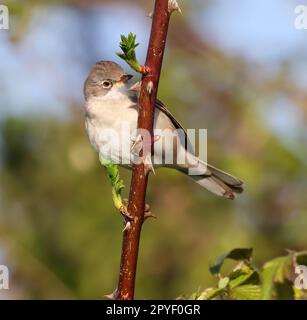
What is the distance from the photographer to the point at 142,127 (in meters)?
2.06

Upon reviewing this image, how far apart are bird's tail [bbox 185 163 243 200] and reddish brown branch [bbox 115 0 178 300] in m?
3.07

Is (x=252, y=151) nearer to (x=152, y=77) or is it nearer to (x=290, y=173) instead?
(x=290, y=173)

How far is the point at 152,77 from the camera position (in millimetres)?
1999

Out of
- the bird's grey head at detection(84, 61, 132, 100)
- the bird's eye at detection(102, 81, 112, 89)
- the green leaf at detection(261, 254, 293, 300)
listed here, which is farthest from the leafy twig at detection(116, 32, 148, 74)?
the bird's eye at detection(102, 81, 112, 89)

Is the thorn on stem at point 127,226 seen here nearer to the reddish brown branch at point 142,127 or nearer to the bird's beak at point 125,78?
the reddish brown branch at point 142,127

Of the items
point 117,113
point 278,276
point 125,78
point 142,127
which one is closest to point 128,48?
point 142,127

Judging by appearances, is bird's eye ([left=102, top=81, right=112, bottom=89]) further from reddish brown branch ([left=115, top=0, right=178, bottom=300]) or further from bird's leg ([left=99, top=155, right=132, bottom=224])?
reddish brown branch ([left=115, top=0, right=178, bottom=300])

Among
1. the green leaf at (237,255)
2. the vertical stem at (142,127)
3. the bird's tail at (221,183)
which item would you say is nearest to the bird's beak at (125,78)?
the bird's tail at (221,183)

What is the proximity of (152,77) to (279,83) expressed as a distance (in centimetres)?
446

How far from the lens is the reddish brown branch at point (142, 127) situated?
197 centimetres

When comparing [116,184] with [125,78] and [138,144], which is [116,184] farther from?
[125,78]

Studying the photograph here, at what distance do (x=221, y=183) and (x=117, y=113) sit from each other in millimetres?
1106

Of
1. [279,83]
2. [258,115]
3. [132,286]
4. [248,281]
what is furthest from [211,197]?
[132,286]

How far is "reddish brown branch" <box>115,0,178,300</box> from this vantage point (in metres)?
1.97
